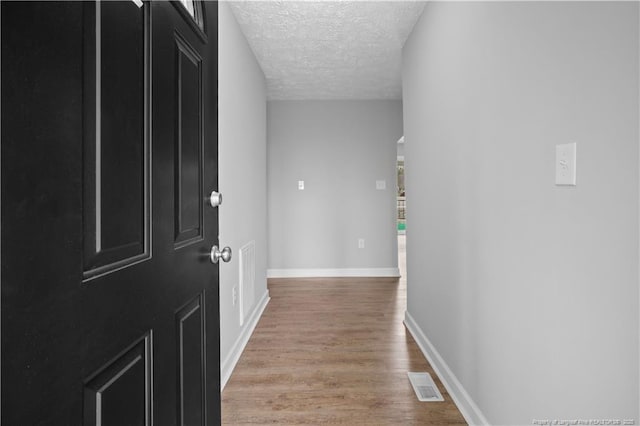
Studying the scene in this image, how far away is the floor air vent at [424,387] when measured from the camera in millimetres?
2113

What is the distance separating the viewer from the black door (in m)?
0.51

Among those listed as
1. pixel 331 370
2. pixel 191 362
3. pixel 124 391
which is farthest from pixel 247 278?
pixel 124 391

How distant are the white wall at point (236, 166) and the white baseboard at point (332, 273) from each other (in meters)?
1.58

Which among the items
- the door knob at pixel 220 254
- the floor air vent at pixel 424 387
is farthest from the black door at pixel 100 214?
the floor air vent at pixel 424 387

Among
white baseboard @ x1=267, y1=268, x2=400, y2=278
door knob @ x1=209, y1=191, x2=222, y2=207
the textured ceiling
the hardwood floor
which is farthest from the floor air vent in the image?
white baseboard @ x1=267, y1=268, x2=400, y2=278

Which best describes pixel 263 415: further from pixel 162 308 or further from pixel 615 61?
pixel 615 61

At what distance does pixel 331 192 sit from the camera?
18.1 feet

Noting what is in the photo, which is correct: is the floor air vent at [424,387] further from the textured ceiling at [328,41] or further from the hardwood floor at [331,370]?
the textured ceiling at [328,41]

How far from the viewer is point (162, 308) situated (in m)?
0.91

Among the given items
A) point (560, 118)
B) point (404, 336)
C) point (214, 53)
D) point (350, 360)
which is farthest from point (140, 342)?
point (404, 336)

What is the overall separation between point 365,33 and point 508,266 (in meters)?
2.35

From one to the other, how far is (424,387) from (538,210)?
4.42 feet

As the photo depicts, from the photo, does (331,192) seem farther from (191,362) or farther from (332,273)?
(191,362)

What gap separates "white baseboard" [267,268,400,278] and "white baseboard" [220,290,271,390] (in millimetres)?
1526
